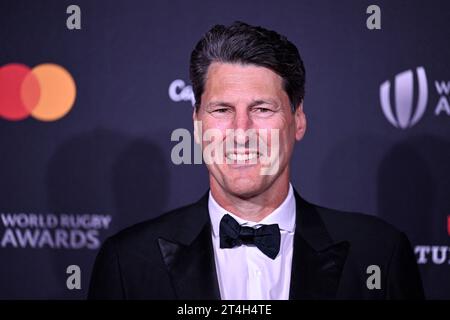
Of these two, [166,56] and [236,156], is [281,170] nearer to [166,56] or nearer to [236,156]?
[236,156]

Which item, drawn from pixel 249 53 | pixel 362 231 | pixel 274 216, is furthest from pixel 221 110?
pixel 362 231

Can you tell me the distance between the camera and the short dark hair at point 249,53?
7.89 ft

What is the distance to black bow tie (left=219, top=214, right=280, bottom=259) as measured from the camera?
8.06ft

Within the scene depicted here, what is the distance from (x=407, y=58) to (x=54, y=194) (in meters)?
1.83

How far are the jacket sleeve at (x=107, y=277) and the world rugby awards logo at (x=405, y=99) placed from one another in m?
1.44

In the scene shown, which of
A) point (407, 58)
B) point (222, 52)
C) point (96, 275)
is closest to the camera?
point (222, 52)

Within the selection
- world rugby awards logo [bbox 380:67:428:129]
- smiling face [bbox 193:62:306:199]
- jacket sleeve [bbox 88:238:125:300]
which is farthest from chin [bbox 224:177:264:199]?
world rugby awards logo [bbox 380:67:428:129]

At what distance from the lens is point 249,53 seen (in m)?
2.41

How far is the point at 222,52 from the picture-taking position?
7.98 feet

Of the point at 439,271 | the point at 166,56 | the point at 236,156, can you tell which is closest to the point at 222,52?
the point at 236,156

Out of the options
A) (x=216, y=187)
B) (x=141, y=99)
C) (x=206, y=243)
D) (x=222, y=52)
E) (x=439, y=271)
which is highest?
(x=222, y=52)

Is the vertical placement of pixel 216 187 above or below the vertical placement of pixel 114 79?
below

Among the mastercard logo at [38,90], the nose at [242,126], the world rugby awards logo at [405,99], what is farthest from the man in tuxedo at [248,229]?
the mastercard logo at [38,90]

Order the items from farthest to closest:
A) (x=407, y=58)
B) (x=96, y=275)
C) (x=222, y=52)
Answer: (x=407, y=58)
(x=96, y=275)
(x=222, y=52)
